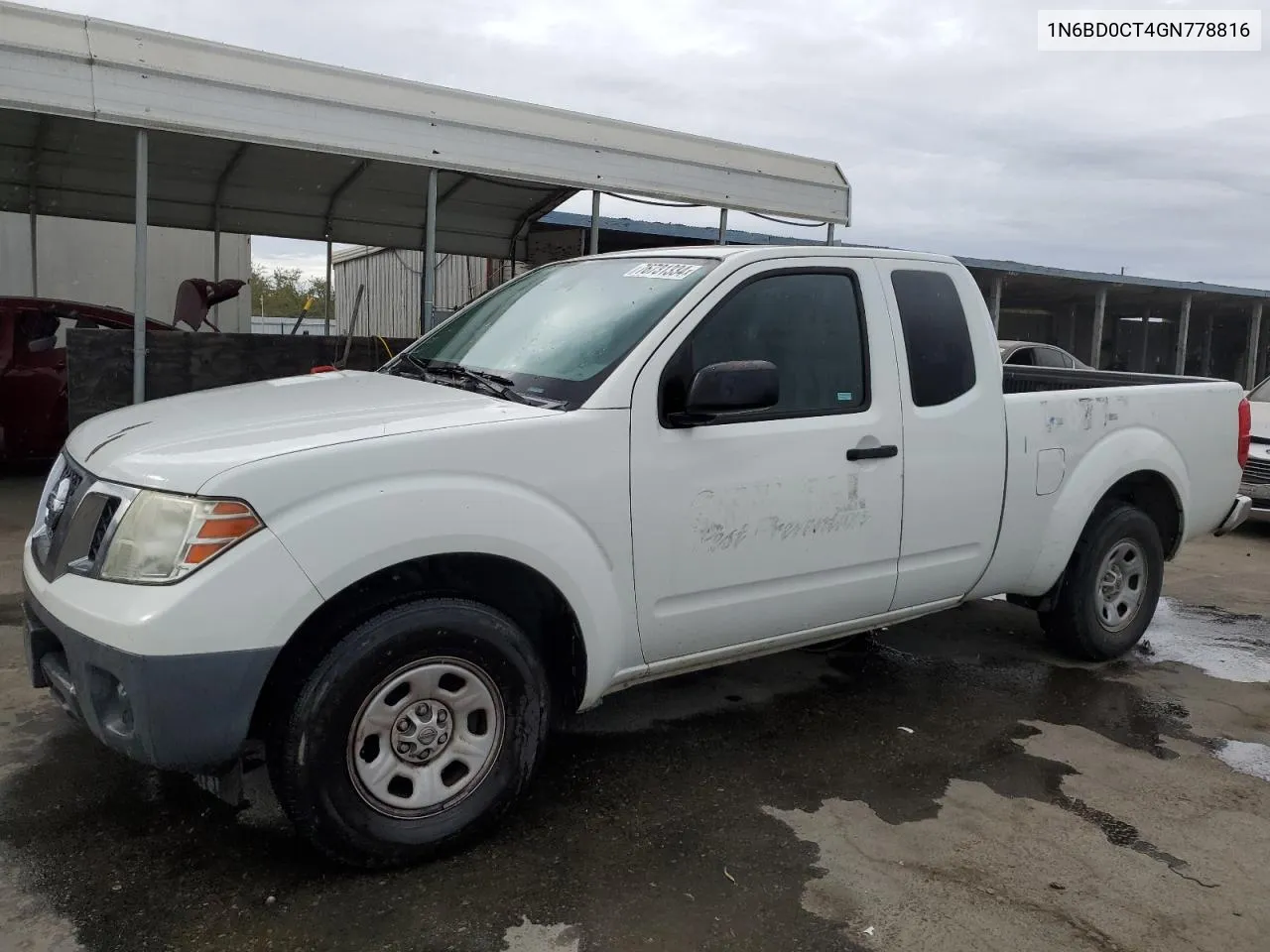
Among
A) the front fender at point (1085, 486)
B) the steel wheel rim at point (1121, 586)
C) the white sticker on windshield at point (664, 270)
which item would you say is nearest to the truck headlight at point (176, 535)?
the white sticker on windshield at point (664, 270)

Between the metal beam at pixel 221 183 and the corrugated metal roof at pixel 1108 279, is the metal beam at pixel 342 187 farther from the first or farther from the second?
the corrugated metal roof at pixel 1108 279

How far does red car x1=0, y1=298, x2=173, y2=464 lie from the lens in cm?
888

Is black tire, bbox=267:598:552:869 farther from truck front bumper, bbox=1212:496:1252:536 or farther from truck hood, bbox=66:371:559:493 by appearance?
truck front bumper, bbox=1212:496:1252:536

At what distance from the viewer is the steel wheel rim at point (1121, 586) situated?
4992 mm

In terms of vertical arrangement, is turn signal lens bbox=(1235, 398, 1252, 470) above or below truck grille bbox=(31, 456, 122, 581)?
above

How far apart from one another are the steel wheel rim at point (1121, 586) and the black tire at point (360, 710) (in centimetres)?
320

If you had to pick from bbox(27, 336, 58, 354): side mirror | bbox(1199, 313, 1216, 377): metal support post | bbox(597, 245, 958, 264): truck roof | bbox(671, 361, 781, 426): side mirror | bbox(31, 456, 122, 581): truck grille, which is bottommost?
bbox(31, 456, 122, 581): truck grille

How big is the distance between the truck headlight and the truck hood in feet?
0.19

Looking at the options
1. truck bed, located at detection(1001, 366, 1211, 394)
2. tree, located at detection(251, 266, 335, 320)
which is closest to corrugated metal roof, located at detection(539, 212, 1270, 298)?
truck bed, located at detection(1001, 366, 1211, 394)

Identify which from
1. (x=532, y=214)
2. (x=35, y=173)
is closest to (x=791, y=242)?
(x=532, y=214)

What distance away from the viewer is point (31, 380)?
8.95m

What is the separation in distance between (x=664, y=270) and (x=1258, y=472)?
7.13m

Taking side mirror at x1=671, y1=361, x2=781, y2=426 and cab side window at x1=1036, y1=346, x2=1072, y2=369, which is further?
cab side window at x1=1036, y1=346, x2=1072, y2=369

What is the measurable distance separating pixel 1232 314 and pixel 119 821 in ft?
114
